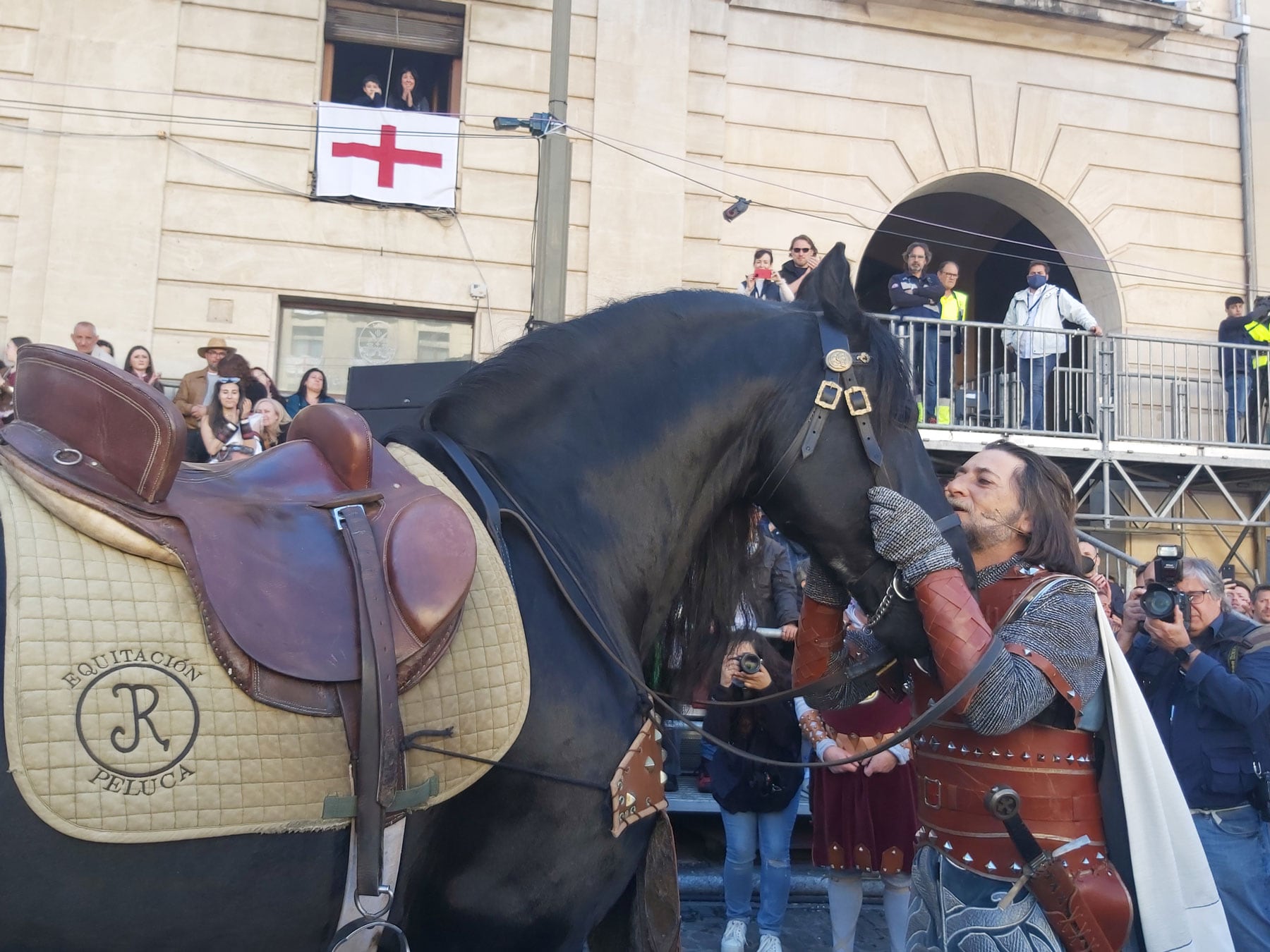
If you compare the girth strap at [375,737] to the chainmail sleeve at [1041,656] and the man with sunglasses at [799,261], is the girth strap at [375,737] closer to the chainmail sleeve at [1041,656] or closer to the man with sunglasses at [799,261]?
the chainmail sleeve at [1041,656]

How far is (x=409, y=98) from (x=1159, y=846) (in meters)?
10.7

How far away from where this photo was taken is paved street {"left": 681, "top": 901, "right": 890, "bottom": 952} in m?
4.98

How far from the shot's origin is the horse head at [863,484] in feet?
7.89

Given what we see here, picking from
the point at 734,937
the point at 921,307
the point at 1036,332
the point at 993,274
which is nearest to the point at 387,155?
the point at 921,307

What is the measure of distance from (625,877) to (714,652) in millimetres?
679

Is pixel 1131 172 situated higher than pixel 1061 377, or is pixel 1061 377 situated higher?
pixel 1131 172

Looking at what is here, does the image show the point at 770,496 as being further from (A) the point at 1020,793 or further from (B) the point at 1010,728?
(A) the point at 1020,793

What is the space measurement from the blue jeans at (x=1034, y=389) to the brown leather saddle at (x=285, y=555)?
9884mm

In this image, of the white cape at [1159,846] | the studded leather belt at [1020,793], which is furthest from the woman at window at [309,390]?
Result: the white cape at [1159,846]

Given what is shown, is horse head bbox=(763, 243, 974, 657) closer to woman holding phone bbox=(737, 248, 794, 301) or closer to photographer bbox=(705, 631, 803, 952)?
photographer bbox=(705, 631, 803, 952)

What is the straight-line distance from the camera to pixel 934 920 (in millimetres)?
2561

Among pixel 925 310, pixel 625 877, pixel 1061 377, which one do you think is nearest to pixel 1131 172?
pixel 1061 377

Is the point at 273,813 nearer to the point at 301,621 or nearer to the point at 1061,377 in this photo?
the point at 301,621

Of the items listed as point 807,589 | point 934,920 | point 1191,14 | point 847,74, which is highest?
point 1191,14
